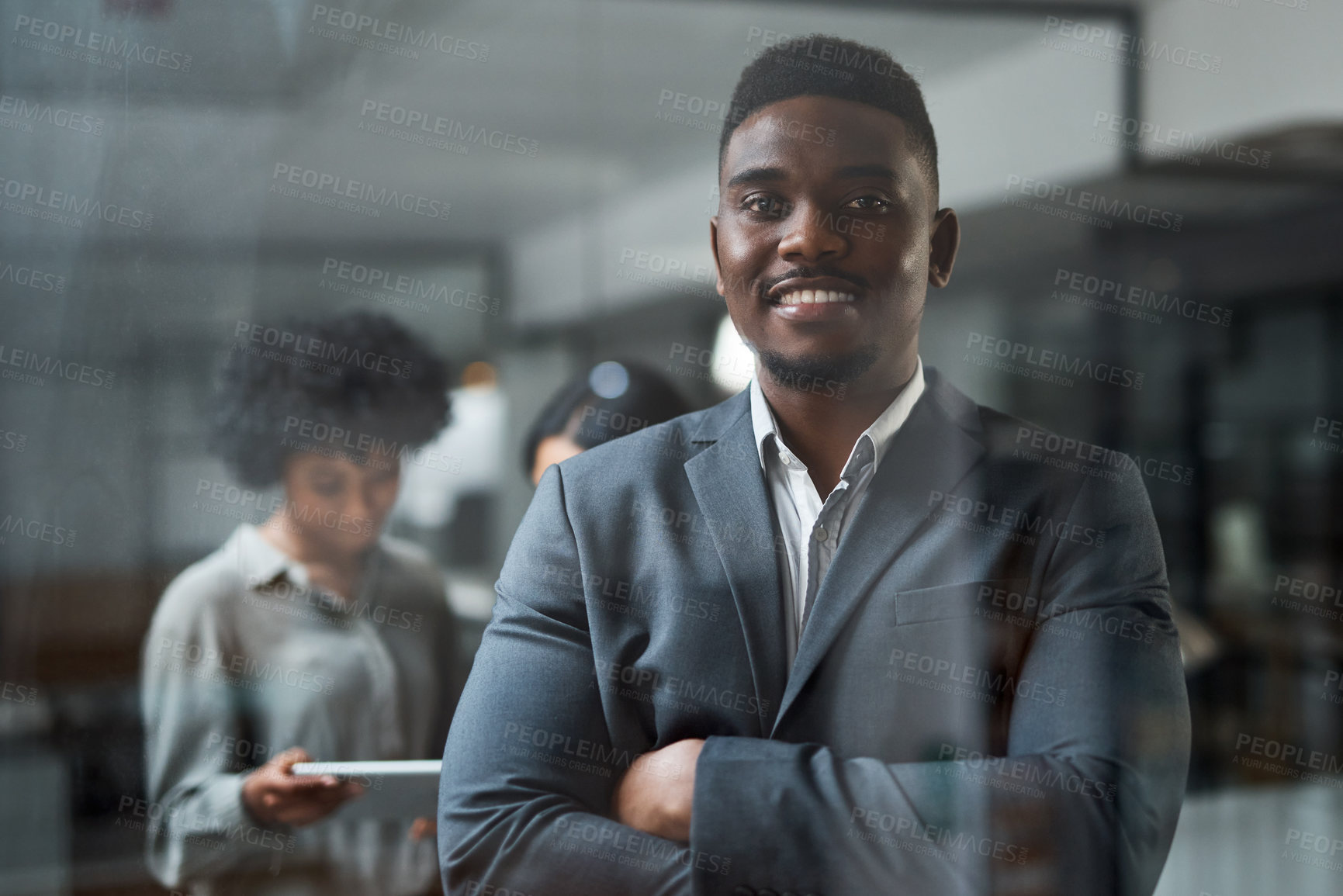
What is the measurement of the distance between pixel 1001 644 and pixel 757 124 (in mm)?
755

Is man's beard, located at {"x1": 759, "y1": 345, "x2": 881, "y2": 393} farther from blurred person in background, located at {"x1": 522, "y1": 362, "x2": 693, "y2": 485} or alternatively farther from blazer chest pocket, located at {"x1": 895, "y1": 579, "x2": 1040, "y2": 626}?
blazer chest pocket, located at {"x1": 895, "y1": 579, "x2": 1040, "y2": 626}

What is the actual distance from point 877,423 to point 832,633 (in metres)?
0.28

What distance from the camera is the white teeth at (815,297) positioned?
52.8 inches

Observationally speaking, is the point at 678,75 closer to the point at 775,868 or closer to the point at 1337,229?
the point at 775,868

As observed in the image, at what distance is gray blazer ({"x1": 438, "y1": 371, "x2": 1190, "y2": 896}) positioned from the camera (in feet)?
4.19

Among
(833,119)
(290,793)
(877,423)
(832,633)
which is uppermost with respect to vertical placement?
(833,119)

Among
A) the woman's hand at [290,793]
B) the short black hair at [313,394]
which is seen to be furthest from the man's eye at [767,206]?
the woman's hand at [290,793]

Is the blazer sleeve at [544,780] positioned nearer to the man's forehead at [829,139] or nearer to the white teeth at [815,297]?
the white teeth at [815,297]

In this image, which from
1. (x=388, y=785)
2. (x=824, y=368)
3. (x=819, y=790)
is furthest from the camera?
(x=388, y=785)

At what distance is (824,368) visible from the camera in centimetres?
136

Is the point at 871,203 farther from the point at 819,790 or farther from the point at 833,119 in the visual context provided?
Result: the point at 819,790

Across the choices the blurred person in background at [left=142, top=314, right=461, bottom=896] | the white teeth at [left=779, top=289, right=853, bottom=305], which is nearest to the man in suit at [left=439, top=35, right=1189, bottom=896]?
the white teeth at [left=779, top=289, right=853, bottom=305]

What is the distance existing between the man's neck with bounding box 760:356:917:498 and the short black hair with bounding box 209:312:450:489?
625mm

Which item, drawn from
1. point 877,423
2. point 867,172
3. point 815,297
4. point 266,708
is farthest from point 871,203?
point 266,708
